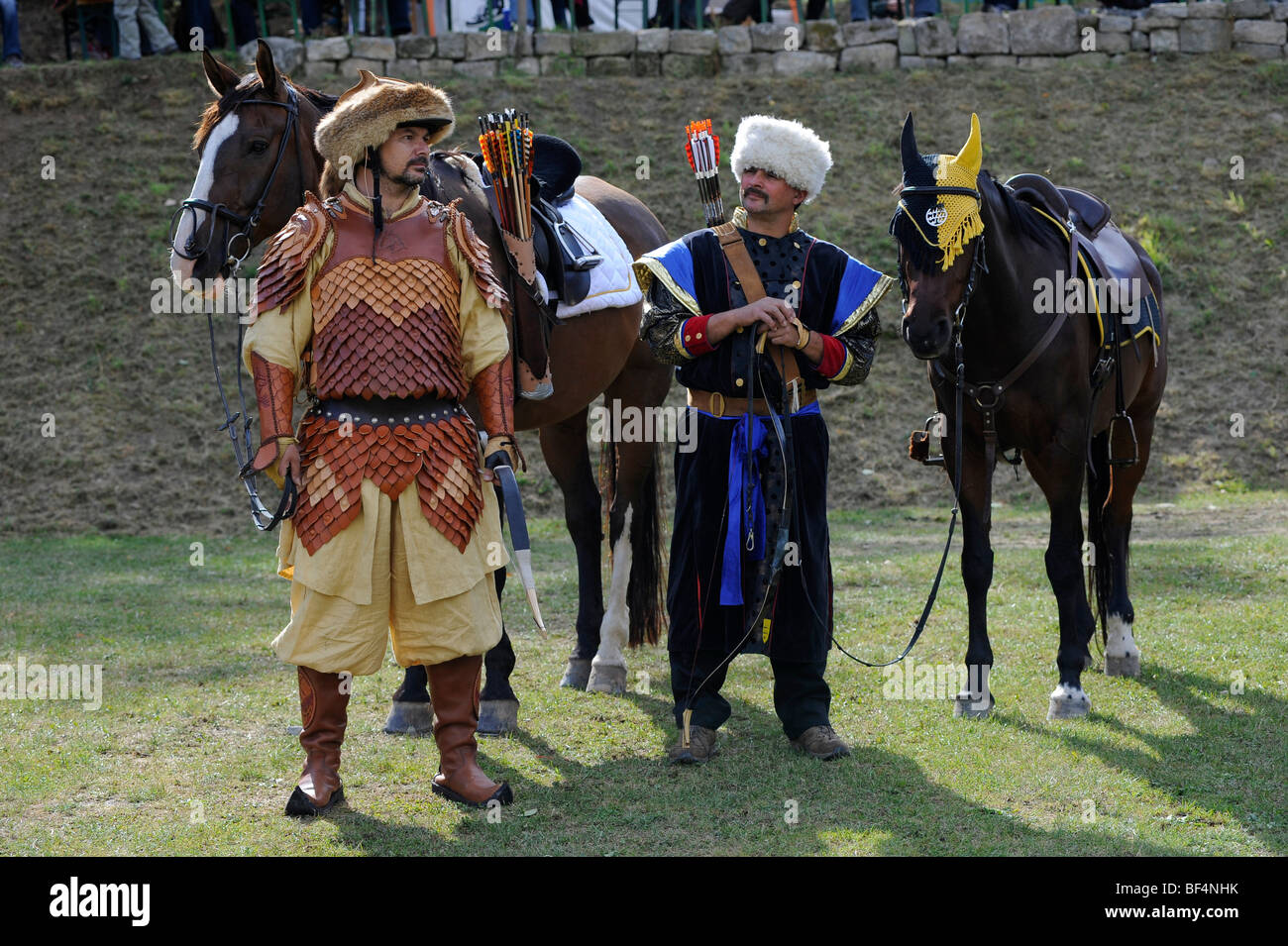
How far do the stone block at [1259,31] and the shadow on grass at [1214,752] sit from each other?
13.0m

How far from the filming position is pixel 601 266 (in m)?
5.97

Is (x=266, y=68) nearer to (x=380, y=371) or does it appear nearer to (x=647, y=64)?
(x=380, y=371)

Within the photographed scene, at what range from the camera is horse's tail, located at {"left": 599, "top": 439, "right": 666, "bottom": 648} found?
656 cm

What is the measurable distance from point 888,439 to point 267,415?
8.92m

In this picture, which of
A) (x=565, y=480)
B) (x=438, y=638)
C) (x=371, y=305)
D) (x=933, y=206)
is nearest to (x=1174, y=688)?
(x=933, y=206)

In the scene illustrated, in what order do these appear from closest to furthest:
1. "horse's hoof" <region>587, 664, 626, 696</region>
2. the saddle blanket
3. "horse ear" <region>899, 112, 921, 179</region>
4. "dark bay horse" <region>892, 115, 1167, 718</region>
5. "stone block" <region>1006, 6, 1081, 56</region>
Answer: "horse ear" <region>899, 112, 921, 179</region>
"dark bay horse" <region>892, 115, 1167, 718</region>
the saddle blanket
"horse's hoof" <region>587, 664, 626, 696</region>
"stone block" <region>1006, 6, 1081, 56</region>

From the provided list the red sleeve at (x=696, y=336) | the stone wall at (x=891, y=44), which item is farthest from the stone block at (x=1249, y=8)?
the red sleeve at (x=696, y=336)

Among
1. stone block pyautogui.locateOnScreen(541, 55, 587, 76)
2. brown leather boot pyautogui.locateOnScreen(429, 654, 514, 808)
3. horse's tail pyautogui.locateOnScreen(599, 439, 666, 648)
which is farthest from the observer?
stone block pyautogui.locateOnScreen(541, 55, 587, 76)

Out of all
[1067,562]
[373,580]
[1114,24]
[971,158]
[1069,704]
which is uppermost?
[1114,24]

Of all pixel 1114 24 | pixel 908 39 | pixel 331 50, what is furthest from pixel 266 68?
pixel 1114 24

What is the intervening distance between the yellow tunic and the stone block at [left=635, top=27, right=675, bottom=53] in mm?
12761

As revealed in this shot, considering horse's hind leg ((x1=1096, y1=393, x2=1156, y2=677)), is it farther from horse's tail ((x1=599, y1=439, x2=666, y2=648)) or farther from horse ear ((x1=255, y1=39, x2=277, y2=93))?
horse ear ((x1=255, y1=39, x2=277, y2=93))

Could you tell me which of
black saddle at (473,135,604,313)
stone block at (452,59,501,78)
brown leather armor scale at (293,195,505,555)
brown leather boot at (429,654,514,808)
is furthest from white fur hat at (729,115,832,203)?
stone block at (452,59,501,78)

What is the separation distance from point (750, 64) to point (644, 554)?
11051 mm
